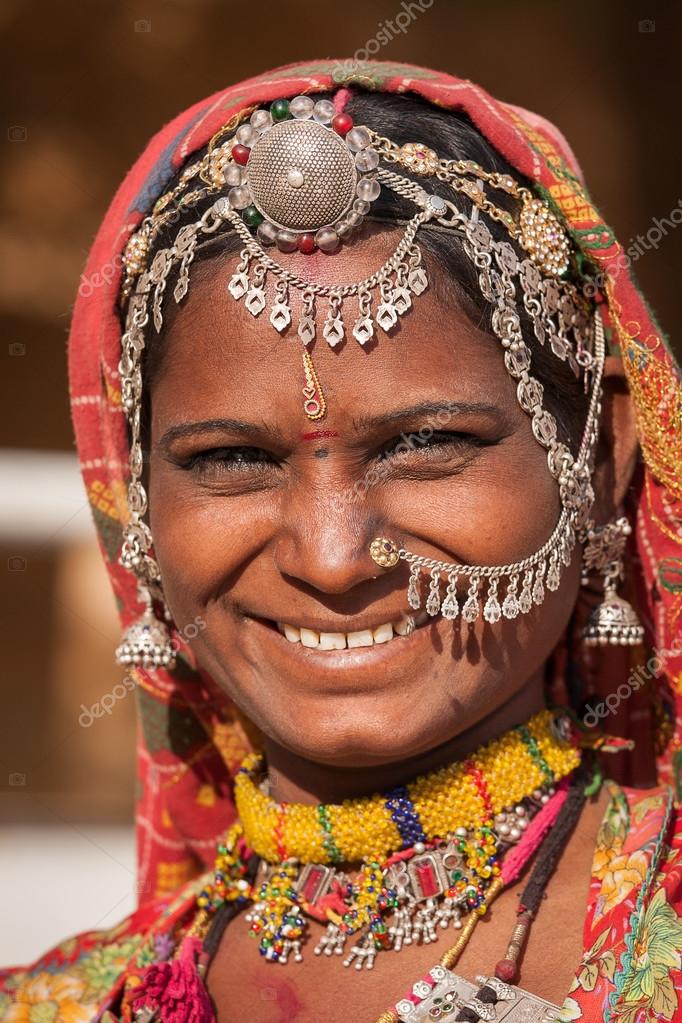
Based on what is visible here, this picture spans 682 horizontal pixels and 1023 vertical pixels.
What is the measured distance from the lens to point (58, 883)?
5.39 metres

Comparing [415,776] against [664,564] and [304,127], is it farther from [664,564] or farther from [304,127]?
[304,127]

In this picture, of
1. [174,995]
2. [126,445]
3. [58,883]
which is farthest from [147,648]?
[58,883]

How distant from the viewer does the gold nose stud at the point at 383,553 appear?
181 centimetres

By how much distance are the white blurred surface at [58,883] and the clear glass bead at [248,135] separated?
3637 mm

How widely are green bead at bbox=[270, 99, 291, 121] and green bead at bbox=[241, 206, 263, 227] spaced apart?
161mm

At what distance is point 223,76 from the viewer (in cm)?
521

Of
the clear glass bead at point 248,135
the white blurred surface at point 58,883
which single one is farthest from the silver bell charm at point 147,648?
the white blurred surface at point 58,883

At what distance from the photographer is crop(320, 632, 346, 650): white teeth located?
75.9 inches

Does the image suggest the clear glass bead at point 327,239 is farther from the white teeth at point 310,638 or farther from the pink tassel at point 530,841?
the pink tassel at point 530,841

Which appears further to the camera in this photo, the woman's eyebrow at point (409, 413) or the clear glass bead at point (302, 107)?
the clear glass bead at point (302, 107)

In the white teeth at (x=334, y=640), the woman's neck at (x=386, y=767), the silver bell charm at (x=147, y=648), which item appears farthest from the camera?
the silver bell charm at (x=147, y=648)

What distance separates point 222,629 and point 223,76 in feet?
12.2

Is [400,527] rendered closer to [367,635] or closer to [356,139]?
[367,635]

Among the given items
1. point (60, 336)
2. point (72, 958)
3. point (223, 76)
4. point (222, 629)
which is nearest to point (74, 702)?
point (60, 336)
